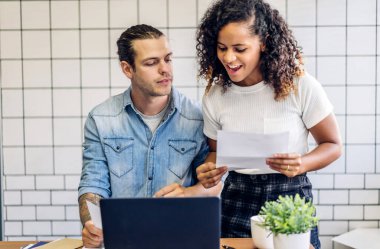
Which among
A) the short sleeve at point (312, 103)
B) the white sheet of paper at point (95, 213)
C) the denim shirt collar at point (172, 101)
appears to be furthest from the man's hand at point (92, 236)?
the short sleeve at point (312, 103)

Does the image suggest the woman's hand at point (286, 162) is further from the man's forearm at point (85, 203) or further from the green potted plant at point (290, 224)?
the man's forearm at point (85, 203)

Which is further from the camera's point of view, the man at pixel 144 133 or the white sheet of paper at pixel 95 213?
the man at pixel 144 133

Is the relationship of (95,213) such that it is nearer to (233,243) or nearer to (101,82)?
(233,243)

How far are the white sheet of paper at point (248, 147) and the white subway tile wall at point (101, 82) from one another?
1.32m

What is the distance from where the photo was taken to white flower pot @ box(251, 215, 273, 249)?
1398mm

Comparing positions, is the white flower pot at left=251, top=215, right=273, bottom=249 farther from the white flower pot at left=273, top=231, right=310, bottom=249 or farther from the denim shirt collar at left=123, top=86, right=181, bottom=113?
the denim shirt collar at left=123, top=86, right=181, bottom=113

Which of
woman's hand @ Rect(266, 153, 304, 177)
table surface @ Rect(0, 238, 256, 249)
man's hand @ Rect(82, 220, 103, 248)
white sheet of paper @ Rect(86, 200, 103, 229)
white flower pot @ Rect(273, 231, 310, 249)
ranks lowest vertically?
table surface @ Rect(0, 238, 256, 249)

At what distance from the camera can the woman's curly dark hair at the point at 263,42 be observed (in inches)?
65.3

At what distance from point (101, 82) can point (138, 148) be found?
954mm

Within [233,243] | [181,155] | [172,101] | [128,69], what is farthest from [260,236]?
[128,69]

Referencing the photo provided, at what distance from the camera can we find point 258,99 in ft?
5.69

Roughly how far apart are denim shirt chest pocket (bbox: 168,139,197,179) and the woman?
0.21 metres

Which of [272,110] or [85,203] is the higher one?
[272,110]

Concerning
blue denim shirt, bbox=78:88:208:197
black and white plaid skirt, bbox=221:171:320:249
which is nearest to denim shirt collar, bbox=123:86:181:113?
blue denim shirt, bbox=78:88:208:197
